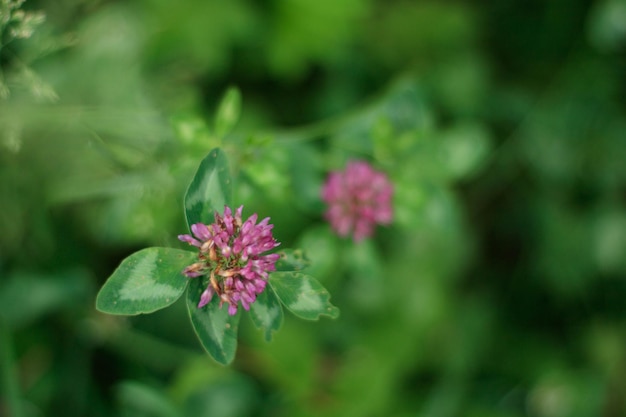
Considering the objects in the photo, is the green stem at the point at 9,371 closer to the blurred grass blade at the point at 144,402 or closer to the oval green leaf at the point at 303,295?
the blurred grass blade at the point at 144,402

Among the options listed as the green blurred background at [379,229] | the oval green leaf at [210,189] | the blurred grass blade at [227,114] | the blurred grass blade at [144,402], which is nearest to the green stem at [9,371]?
the green blurred background at [379,229]

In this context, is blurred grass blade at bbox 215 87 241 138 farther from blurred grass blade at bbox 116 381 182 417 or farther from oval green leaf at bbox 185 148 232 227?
blurred grass blade at bbox 116 381 182 417

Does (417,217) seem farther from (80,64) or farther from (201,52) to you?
(80,64)

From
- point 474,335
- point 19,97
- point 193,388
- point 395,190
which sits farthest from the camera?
point 474,335

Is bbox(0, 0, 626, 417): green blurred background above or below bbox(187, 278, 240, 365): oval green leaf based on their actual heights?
above

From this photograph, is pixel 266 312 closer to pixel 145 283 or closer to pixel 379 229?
pixel 145 283

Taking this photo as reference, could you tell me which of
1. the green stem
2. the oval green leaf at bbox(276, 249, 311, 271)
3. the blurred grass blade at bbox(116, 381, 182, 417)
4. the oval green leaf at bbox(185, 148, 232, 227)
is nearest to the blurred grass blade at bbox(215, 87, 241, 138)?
the oval green leaf at bbox(185, 148, 232, 227)

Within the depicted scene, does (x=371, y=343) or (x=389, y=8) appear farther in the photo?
(x=389, y=8)

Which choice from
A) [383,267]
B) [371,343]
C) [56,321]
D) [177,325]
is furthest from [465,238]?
[56,321]
